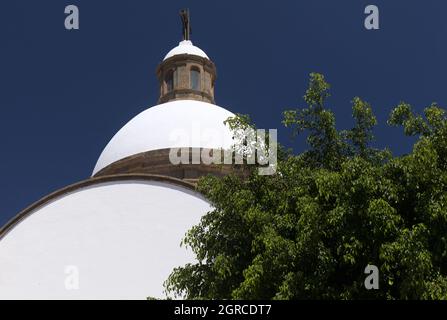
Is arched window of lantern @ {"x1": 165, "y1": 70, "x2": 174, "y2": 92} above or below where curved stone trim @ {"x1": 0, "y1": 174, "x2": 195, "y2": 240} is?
above

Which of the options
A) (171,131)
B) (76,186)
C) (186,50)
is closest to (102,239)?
(76,186)

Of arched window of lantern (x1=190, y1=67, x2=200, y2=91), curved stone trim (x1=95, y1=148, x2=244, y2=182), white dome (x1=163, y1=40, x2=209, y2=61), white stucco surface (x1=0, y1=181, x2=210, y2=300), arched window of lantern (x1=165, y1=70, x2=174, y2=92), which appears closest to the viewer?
white stucco surface (x1=0, y1=181, x2=210, y2=300)

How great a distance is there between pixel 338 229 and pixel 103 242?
7.68 m

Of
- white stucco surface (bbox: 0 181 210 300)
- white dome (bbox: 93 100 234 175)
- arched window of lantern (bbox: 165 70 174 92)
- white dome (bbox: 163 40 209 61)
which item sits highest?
white dome (bbox: 163 40 209 61)

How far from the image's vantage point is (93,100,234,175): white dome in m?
21.4

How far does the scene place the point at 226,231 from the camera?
11.0m

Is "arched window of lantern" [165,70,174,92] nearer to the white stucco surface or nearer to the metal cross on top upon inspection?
the metal cross on top

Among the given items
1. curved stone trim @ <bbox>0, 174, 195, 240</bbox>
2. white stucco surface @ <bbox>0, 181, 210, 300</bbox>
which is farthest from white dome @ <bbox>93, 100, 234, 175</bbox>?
white stucco surface @ <bbox>0, 181, 210, 300</bbox>

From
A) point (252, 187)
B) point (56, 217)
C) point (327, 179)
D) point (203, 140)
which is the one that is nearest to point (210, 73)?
point (203, 140)

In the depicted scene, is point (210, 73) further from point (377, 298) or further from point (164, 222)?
point (377, 298)

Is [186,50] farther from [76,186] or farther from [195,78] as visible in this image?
[76,186]

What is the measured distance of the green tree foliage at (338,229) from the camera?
356 inches

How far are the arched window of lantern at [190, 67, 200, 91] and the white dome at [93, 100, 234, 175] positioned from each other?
7.61 ft

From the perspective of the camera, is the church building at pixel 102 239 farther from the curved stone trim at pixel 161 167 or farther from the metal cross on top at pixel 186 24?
the metal cross on top at pixel 186 24
